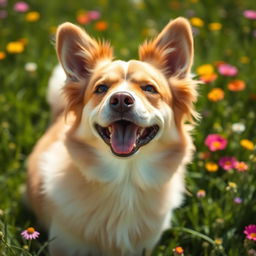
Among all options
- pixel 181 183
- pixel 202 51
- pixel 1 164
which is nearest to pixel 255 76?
pixel 202 51

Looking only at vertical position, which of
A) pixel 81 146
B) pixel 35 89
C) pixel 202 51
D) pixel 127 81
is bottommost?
pixel 202 51

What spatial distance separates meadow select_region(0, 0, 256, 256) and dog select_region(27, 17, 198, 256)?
27 cm

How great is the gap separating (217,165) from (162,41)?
124 cm

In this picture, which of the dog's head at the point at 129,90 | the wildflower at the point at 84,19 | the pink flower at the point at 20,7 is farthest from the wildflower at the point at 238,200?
the pink flower at the point at 20,7

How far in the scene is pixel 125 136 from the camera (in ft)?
10.2

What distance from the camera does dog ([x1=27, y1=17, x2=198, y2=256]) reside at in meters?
3.20

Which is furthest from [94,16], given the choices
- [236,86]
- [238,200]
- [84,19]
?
[238,200]

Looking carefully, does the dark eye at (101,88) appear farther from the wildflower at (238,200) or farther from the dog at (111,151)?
the wildflower at (238,200)

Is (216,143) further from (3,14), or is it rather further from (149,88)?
(3,14)

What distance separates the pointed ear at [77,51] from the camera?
10.8 ft

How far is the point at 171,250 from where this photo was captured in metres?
3.29

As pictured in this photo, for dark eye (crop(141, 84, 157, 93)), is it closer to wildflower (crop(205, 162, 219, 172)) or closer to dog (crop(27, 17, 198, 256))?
dog (crop(27, 17, 198, 256))

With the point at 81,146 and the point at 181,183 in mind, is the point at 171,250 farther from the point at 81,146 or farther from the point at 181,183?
the point at 81,146

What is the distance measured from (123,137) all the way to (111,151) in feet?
0.38
